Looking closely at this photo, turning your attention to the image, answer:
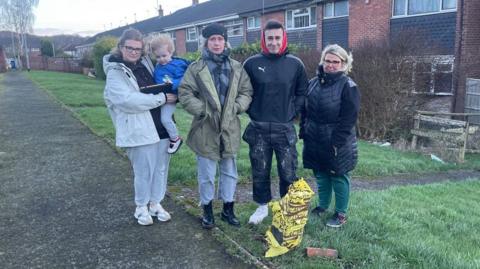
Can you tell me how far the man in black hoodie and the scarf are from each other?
0.23 m

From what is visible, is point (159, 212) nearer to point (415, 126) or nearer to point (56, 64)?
point (415, 126)

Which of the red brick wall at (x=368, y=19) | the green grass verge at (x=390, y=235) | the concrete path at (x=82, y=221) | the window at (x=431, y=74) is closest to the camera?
the green grass verge at (x=390, y=235)

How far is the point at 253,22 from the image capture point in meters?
27.5

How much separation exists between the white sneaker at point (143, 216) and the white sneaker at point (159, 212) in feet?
0.39

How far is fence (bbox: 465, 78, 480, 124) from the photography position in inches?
→ 524

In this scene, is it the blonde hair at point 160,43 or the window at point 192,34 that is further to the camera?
the window at point 192,34

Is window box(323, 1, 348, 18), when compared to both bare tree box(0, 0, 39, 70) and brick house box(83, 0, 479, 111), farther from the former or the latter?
bare tree box(0, 0, 39, 70)

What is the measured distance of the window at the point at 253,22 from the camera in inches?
1064

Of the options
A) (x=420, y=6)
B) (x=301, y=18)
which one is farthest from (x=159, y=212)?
(x=301, y=18)

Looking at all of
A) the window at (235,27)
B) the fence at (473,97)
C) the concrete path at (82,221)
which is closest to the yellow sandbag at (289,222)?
the concrete path at (82,221)

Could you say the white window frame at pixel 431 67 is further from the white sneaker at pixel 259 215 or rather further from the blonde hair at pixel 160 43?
the blonde hair at pixel 160 43

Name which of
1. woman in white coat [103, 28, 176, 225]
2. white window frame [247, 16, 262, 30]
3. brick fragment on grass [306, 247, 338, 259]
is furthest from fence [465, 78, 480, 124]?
white window frame [247, 16, 262, 30]

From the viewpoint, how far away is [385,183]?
683 centimetres

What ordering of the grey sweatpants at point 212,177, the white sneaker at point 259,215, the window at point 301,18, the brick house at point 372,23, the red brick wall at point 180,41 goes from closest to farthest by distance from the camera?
the grey sweatpants at point 212,177 < the white sneaker at point 259,215 < the brick house at point 372,23 < the window at point 301,18 < the red brick wall at point 180,41
